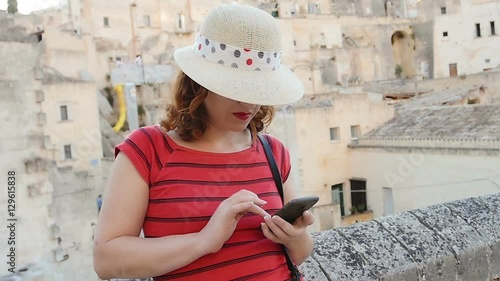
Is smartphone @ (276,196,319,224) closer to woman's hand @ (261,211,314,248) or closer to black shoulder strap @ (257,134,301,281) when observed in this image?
woman's hand @ (261,211,314,248)

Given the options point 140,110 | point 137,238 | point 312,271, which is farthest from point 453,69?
point 137,238

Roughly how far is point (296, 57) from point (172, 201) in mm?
33704

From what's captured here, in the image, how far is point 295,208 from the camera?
1672 millimetres

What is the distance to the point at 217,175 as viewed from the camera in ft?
5.87

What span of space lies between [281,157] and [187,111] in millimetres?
456

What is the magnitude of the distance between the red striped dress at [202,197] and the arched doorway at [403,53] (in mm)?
40049

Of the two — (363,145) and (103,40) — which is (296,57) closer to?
(103,40)

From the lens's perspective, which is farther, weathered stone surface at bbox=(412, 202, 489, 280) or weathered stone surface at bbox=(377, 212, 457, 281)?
weathered stone surface at bbox=(412, 202, 489, 280)

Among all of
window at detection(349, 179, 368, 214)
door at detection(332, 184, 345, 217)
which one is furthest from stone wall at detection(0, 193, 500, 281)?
door at detection(332, 184, 345, 217)

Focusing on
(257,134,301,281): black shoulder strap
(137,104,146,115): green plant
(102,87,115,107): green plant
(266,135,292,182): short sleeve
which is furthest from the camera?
(102,87,115,107): green plant

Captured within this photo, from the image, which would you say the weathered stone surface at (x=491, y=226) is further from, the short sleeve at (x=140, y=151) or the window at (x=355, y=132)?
the window at (x=355, y=132)

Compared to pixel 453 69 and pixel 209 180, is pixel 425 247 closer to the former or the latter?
pixel 209 180

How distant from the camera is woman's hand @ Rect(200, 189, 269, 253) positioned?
1599 mm

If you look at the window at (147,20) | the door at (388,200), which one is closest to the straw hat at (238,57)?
the door at (388,200)
